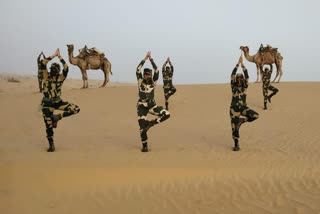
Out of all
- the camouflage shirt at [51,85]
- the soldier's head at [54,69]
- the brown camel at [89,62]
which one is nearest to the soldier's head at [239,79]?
the camouflage shirt at [51,85]

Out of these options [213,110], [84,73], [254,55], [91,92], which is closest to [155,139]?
[213,110]

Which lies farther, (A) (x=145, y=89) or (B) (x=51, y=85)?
(A) (x=145, y=89)

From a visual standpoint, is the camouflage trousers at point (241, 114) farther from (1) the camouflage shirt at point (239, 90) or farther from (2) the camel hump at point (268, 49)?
(2) the camel hump at point (268, 49)

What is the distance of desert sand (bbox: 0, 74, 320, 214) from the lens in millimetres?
4832

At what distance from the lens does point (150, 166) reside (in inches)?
264

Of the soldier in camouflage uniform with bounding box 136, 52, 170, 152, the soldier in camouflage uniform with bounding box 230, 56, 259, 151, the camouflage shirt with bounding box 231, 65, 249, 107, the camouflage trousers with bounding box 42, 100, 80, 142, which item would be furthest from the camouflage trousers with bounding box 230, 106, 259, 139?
Answer: the camouflage trousers with bounding box 42, 100, 80, 142

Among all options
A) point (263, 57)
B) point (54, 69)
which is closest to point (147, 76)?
point (54, 69)

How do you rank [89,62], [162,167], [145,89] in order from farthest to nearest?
[89,62], [145,89], [162,167]

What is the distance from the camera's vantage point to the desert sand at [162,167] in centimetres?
483

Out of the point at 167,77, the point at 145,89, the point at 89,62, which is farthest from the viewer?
the point at 89,62

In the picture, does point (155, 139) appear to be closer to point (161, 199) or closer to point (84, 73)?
point (161, 199)

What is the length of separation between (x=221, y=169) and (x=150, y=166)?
1505 mm

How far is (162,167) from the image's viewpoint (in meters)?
6.61

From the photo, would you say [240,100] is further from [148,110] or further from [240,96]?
[148,110]
